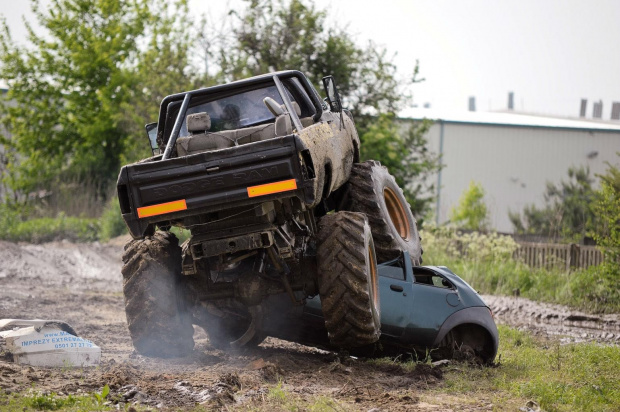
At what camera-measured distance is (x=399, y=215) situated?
1194cm

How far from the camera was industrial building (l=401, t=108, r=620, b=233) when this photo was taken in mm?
43250

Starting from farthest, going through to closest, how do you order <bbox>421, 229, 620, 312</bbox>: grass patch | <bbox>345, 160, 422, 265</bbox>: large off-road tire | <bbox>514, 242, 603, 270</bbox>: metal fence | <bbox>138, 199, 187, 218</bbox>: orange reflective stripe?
<bbox>514, 242, 603, 270</bbox>: metal fence → <bbox>421, 229, 620, 312</bbox>: grass patch → <bbox>345, 160, 422, 265</bbox>: large off-road tire → <bbox>138, 199, 187, 218</bbox>: orange reflective stripe

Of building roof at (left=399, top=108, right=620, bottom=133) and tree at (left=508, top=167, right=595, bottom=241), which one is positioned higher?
building roof at (left=399, top=108, right=620, bottom=133)

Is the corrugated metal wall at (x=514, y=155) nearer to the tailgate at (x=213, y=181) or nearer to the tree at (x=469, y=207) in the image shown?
the tree at (x=469, y=207)

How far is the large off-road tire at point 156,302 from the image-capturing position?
861cm

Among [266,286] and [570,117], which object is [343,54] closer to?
[266,286]

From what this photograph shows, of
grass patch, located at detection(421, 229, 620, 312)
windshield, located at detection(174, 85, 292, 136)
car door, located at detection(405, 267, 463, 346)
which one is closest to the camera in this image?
car door, located at detection(405, 267, 463, 346)

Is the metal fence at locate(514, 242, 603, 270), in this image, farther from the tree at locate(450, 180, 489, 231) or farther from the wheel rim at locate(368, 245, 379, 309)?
the tree at locate(450, 180, 489, 231)

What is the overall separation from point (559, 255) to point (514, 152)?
25961 millimetres

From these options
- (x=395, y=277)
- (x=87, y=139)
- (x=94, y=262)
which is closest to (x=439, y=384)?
(x=395, y=277)

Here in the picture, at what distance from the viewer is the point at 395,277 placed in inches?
360

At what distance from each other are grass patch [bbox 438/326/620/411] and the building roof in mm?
30884

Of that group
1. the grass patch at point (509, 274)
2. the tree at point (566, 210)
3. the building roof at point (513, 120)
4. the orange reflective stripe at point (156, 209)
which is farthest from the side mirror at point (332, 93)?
the building roof at point (513, 120)

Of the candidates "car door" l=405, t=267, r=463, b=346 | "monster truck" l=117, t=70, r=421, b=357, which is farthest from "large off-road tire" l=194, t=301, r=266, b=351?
"car door" l=405, t=267, r=463, b=346
